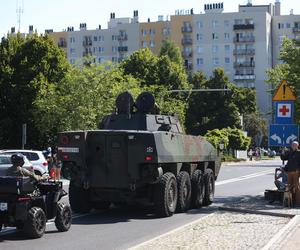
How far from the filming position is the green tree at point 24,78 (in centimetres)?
4378

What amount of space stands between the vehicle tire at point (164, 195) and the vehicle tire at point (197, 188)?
2047 mm

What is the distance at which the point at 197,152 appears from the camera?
1753 centimetres

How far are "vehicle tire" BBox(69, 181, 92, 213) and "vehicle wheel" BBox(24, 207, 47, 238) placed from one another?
380 centimetres

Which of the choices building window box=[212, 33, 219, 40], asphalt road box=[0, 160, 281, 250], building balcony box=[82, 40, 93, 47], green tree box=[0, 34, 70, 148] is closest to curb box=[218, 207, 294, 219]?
asphalt road box=[0, 160, 281, 250]

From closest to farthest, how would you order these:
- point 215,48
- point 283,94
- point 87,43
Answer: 1. point 283,94
2. point 215,48
3. point 87,43

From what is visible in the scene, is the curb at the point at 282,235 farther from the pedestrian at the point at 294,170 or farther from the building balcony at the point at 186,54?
the building balcony at the point at 186,54

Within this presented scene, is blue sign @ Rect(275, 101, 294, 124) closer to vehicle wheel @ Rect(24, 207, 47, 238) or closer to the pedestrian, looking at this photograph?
the pedestrian

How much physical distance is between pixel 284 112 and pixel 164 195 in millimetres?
4276

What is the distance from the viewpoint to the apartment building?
380 ft

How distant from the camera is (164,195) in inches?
579

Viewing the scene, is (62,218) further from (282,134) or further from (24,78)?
(24,78)

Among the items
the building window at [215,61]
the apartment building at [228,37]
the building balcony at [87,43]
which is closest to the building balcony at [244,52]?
the apartment building at [228,37]

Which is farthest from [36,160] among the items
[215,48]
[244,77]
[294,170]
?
[215,48]

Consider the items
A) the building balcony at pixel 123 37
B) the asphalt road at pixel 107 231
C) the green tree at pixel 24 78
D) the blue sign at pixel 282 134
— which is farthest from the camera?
the building balcony at pixel 123 37
